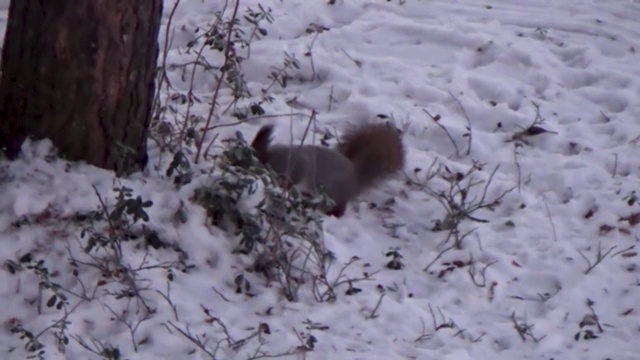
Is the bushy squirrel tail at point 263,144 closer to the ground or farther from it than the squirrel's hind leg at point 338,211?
farther from it

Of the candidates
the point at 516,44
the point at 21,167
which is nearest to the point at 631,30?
the point at 516,44

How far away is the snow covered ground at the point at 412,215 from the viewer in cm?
364

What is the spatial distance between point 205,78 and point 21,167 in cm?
165

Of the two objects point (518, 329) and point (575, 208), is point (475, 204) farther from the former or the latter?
point (518, 329)

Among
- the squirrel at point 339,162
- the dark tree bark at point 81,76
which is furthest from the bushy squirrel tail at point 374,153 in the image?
the dark tree bark at point 81,76

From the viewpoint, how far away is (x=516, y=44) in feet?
19.5

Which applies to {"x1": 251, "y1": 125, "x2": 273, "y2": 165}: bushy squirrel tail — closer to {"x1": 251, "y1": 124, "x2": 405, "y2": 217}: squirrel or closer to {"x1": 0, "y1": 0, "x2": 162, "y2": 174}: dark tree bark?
{"x1": 251, "y1": 124, "x2": 405, "y2": 217}: squirrel

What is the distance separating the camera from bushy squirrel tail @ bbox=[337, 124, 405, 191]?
15.1ft

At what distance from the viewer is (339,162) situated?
4.59m

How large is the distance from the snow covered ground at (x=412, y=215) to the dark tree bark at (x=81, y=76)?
10cm

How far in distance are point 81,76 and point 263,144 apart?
909 millimetres

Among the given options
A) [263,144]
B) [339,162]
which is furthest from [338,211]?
[263,144]

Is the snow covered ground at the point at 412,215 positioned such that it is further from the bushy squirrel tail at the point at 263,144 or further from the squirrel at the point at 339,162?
the bushy squirrel tail at the point at 263,144

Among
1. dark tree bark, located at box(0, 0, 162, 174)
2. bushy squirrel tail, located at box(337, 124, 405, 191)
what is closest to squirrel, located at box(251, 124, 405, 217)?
bushy squirrel tail, located at box(337, 124, 405, 191)
